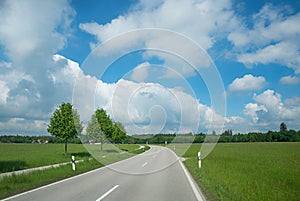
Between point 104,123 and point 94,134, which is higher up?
point 104,123

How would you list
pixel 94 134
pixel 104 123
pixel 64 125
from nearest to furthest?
pixel 64 125 → pixel 94 134 → pixel 104 123

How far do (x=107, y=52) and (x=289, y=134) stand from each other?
12567cm

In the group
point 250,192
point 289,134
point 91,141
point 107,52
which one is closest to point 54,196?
point 250,192

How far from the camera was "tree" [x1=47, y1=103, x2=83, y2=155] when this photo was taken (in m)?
31.7

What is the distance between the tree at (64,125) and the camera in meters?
31.7

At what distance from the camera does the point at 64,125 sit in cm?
3180

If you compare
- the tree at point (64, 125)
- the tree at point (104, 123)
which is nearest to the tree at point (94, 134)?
the tree at point (104, 123)

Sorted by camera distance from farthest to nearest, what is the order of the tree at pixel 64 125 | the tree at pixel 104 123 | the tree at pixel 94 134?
the tree at pixel 104 123 → the tree at pixel 94 134 → the tree at pixel 64 125

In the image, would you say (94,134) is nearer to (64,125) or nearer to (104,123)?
(104,123)

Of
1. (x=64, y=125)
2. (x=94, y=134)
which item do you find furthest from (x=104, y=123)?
(x=64, y=125)

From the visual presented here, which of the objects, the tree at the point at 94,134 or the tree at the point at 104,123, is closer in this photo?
the tree at the point at 94,134

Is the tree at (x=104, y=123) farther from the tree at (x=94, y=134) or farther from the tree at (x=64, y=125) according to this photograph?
the tree at (x=64, y=125)

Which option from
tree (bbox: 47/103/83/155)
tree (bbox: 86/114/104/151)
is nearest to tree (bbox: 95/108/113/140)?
tree (bbox: 86/114/104/151)

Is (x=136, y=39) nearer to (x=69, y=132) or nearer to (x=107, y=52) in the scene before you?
(x=107, y=52)
